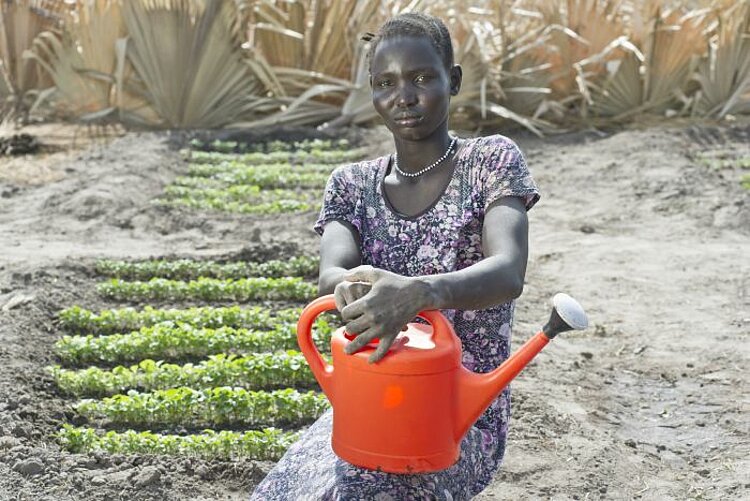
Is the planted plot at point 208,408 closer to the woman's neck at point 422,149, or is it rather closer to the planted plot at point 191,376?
the planted plot at point 191,376

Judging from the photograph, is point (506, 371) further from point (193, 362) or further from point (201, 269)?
point (201, 269)

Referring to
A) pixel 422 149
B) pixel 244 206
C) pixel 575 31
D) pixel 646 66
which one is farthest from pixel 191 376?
pixel 646 66

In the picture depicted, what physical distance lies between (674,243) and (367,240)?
5.25m

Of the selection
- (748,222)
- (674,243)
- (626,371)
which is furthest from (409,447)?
(748,222)

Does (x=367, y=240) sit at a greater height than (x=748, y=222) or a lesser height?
greater

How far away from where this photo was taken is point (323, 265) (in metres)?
2.68

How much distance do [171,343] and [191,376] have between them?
1.49 feet

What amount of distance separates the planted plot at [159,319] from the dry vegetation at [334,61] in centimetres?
619

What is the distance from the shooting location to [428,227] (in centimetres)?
270

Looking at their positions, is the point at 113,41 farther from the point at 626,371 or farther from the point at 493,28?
the point at 626,371

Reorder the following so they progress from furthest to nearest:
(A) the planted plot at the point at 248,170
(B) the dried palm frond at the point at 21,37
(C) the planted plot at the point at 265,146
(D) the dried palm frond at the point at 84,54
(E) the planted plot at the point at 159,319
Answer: (B) the dried palm frond at the point at 21,37 < (D) the dried palm frond at the point at 84,54 < (C) the planted plot at the point at 265,146 < (A) the planted plot at the point at 248,170 < (E) the planted plot at the point at 159,319

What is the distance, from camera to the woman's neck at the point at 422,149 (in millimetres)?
Result: 2758

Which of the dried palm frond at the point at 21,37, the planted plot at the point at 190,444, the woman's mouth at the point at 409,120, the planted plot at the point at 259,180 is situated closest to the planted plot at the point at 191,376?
the planted plot at the point at 190,444

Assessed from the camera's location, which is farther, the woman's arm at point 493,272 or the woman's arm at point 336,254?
the woman's arm at point 336,254
